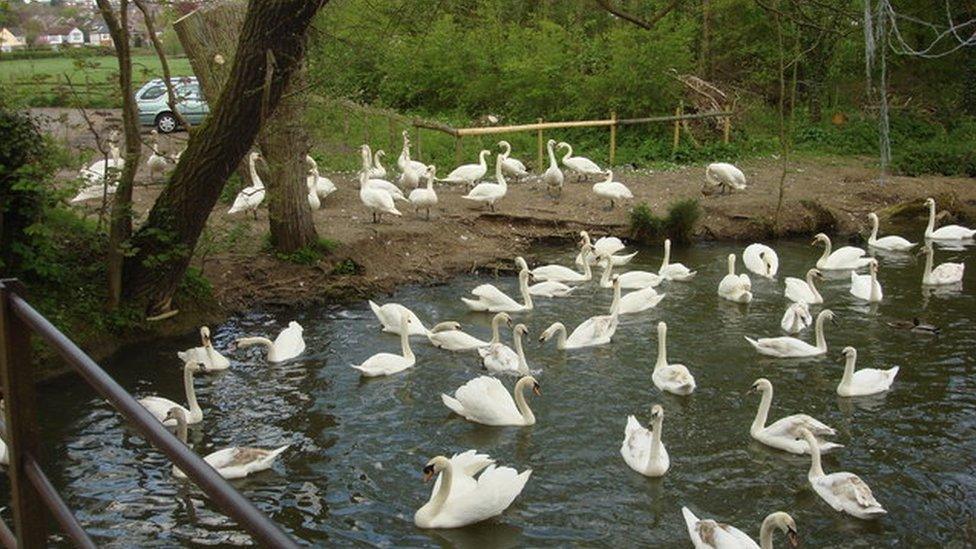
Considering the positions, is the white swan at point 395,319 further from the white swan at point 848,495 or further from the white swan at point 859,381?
the white swan at point 848,495

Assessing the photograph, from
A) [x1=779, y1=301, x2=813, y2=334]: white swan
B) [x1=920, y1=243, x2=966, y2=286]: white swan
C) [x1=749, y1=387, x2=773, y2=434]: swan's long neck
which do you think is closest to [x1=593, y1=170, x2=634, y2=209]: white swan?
[x1=920, y1=243, x2=966, y2=286]: white swan

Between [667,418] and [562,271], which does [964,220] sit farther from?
[667,418]

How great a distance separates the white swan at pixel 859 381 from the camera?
403 inches

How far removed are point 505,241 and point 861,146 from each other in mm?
12063

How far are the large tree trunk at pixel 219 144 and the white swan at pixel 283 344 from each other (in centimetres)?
133

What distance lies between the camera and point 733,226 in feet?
60.4

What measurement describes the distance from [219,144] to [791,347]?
6.62 meters

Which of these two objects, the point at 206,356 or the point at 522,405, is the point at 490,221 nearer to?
the point at 206,356

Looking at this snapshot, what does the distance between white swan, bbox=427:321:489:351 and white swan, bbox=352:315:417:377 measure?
0.63 meters

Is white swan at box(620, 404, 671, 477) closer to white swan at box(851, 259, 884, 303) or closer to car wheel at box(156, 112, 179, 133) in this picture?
white swan at box(851, 259, 884, 303)

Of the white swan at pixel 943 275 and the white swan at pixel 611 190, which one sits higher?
the white swan at pixel 611 190

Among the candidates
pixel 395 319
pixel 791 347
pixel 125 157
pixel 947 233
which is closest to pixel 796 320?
pixel 791 347

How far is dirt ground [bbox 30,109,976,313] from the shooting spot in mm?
14172

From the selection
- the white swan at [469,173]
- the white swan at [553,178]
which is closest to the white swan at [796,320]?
the white swan at [553,178]
